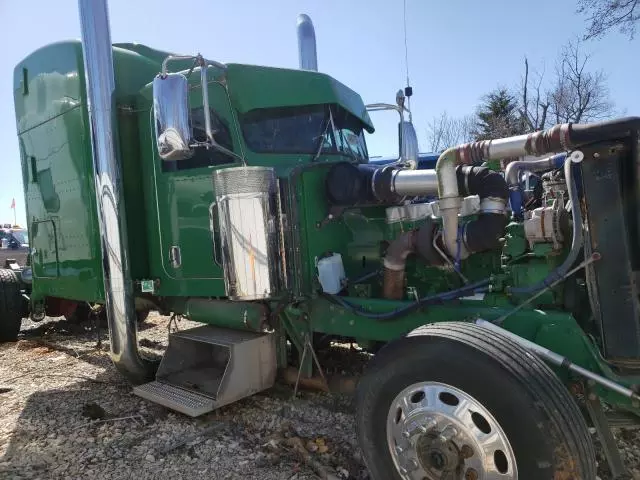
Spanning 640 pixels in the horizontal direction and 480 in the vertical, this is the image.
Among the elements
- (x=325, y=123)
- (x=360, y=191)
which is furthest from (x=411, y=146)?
(x=360, y=191)

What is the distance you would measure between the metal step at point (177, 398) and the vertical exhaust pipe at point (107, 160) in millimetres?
490

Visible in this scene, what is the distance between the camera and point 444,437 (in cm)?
234

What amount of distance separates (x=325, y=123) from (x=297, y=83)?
386 mm

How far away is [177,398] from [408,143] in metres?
3.10

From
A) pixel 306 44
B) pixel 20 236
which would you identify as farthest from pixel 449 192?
pixel 20 236

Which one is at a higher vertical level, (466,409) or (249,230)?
(249,230)

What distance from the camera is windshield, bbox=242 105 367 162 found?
12.9ft

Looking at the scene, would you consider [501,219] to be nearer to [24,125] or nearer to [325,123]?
[325,123]

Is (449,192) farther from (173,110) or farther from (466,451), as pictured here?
(173,110)

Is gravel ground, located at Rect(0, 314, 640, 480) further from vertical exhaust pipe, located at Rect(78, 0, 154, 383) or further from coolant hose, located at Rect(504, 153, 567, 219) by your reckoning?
coolant hose, located at Rect(504, 153, 567, 219)

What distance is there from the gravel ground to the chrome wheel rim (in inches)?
24.1

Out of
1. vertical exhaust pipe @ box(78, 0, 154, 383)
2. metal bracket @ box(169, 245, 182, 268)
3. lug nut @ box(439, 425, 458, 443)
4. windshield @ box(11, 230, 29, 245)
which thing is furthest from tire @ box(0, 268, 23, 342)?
windshield @ box(11, 230, 29, 245)

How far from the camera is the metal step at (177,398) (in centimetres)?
360

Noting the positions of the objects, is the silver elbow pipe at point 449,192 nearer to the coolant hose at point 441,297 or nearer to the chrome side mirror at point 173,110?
the coolant hose at point 441,297
